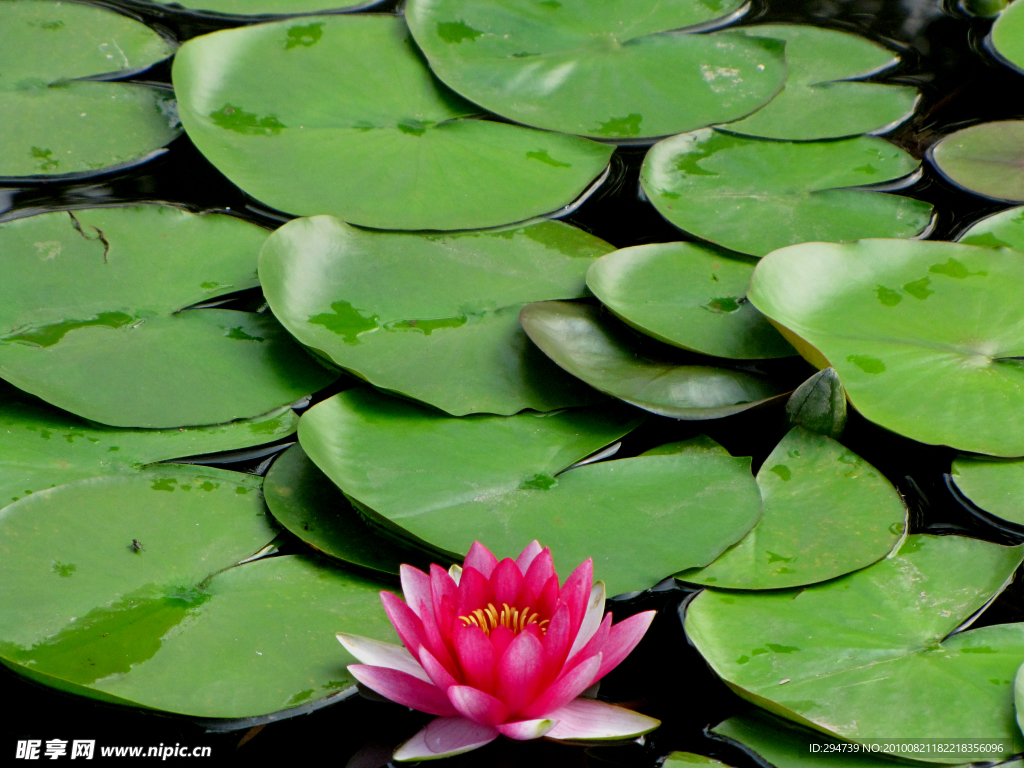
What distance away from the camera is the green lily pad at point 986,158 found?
230 cm

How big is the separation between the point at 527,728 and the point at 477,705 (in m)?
0.07

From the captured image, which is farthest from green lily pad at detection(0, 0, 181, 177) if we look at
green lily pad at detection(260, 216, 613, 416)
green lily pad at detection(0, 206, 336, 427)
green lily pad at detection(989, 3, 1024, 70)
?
green lily pad at detection(989, 3, 1024, 70)

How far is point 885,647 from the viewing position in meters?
→ 1.34

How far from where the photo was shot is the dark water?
1271 millimetres

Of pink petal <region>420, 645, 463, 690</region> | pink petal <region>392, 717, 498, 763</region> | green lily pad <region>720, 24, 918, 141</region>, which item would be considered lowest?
pink petal <region>392, 717, 498, 763</region>

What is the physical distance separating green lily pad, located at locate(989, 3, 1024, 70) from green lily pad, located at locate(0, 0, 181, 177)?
8.66 ft

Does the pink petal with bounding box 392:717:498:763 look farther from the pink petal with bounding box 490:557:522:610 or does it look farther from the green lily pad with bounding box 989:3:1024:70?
the green lily pad with bounding box 989:3:1024:70

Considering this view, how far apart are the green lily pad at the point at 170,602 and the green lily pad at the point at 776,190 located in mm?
1251

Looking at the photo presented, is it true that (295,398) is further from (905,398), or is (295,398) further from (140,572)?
(905,398)

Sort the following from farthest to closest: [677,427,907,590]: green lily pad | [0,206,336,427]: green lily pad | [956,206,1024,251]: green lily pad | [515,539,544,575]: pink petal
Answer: [956,206,1024,251]: green lily pad, [0,206,336,427]: green lily pad, [677,427,907,590]: green lily pad, [515,539,544,575]: pink petal

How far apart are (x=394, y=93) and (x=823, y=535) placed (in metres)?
1.72

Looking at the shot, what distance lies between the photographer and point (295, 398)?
5.78ft

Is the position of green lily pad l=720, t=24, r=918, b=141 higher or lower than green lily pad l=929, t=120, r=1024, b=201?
higher

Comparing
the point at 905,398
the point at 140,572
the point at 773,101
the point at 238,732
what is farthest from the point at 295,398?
the point at 773,101
